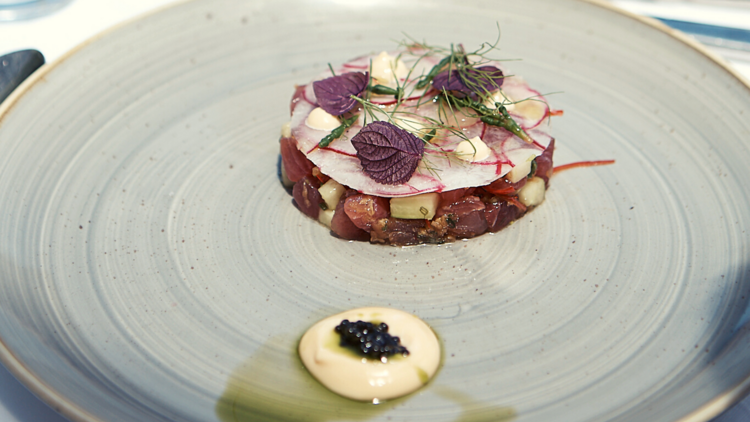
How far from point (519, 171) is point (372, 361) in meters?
1.39

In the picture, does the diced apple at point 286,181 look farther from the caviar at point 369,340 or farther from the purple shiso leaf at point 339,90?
the caviar at point 369,340

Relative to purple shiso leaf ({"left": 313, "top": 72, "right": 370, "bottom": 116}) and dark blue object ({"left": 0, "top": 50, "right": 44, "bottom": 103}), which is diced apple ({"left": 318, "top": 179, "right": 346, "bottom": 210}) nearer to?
purple shiso leaf ({"left": 313, "top": 72, "right": 370, "bottom": 116})

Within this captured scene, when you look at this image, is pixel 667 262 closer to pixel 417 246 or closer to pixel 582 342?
pixel 582 342

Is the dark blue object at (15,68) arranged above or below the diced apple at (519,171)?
above

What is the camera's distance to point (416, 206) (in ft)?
10.6

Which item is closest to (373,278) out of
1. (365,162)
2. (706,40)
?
(365,162)

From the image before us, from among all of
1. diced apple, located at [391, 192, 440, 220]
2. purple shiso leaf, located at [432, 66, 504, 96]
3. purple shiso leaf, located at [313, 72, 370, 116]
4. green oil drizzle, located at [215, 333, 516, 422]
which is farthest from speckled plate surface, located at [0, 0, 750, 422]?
purple shiso leaf, located at [432, 66, 504, 96]

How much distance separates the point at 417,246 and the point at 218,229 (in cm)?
112

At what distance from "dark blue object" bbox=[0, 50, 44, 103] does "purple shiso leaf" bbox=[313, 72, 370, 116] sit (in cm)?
190

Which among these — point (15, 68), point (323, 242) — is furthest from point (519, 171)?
point (15, 68)

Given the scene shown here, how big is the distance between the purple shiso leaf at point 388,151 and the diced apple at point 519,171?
0.53 m

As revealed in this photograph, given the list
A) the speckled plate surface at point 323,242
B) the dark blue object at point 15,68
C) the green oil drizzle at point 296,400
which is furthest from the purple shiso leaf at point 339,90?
the dark blue object at point 15,68

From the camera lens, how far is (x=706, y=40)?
4.93 meters

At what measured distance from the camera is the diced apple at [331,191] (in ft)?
11.1
